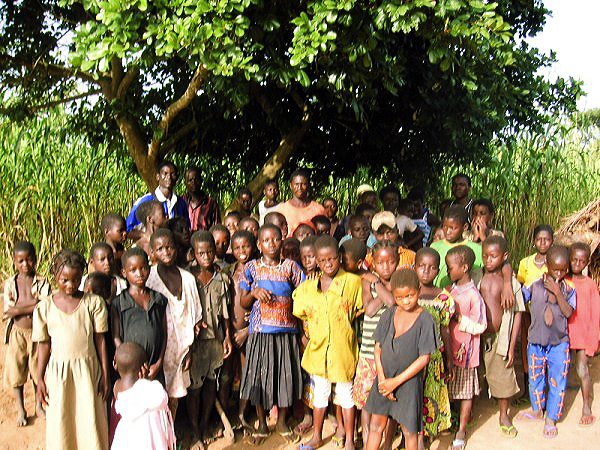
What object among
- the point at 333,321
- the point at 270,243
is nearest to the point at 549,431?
the point at 333,321

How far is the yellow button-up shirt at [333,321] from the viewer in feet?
12.5

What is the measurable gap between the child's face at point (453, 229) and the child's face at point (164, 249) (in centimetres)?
208

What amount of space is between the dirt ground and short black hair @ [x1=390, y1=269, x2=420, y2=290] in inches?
55.7

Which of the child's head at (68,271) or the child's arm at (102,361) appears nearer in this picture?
the child's head at (68,271)

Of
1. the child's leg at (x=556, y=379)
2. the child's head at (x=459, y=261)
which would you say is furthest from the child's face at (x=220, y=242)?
the child's leg at (x=556, y=379)

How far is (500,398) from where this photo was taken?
432 centimetres

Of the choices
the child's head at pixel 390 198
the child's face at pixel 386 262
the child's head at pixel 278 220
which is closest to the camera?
the child's face at pixel 386 262

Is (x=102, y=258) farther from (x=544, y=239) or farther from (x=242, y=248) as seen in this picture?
(x=544, y=239)

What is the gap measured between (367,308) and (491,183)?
201 inches

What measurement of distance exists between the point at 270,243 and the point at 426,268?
1.05 m

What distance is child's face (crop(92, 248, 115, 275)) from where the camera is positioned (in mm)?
3826

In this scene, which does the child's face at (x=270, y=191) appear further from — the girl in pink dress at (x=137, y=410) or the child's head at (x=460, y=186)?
the girl in pink dress at (x=137, y=410)

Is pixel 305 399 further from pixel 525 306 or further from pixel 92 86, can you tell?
pixel 92 86

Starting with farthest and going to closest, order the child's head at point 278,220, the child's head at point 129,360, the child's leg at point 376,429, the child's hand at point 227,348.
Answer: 1. the child's head at point 278,220
2. the child's hand at point 227,348
3. the child's leg at point 376,429
4. the child's head at point 129,360
